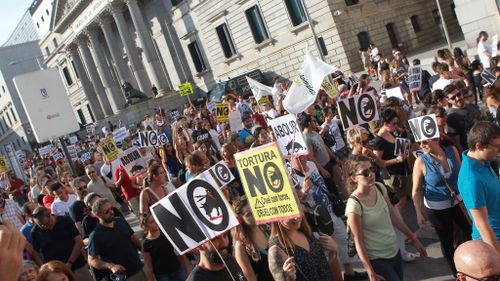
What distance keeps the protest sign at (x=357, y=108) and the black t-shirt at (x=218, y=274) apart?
3.87 m

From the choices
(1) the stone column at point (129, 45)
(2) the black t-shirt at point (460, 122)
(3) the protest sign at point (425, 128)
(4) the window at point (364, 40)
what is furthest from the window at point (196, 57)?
(3) the protest sign at point (425, 128)

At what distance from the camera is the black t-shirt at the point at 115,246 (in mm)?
5305

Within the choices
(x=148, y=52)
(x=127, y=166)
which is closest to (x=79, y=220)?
(x=127, y=166)

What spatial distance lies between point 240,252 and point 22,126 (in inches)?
3118

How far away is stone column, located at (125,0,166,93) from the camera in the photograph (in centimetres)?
4150

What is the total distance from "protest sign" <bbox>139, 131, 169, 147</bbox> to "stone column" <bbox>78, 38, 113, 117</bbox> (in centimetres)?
4530

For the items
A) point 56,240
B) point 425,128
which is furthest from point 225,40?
point 425,128

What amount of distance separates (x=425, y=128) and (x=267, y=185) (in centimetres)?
203

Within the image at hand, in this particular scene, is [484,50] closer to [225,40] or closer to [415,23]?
[415,23]

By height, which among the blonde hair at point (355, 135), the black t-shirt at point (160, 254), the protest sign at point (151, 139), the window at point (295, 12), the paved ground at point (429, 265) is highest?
the window at point (295, 12)

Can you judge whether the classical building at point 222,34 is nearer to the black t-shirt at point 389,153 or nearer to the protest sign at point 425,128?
the black t-shirt at point 389,153

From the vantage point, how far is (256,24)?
32.5 meters

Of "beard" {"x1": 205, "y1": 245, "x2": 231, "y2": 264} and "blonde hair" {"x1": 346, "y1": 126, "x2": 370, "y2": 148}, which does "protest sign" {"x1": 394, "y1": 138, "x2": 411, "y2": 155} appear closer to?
"blonde hair" {"x1": 346, "y1": 126, "x2": 370, "y2": 148}

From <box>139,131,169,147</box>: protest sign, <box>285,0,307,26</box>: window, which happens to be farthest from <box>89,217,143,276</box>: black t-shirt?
<box>285,0,307,26</box>: window
